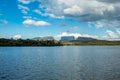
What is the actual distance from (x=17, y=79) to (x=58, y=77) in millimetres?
8825

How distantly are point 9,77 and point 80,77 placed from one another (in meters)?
15.5

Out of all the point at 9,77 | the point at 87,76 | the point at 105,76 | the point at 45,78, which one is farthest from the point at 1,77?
the point at 105,76

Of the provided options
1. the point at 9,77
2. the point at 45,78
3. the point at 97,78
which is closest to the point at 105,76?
the point at 97,78

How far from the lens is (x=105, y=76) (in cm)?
4681

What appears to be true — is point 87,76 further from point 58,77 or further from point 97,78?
point 58,77

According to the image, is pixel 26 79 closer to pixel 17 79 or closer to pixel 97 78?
pixel 17 79

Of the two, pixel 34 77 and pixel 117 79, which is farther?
pixel 34 77

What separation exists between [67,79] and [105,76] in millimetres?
8998

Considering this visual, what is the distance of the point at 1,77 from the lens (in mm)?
46219

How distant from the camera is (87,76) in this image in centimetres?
4691

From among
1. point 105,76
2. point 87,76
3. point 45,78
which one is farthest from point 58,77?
point 105,76

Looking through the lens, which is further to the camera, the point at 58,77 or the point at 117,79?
the point at 58,77

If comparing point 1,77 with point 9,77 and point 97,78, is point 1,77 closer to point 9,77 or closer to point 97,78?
point 9,77

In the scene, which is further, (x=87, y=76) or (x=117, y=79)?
(x=87, y=76)
